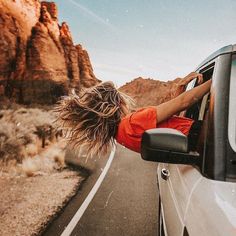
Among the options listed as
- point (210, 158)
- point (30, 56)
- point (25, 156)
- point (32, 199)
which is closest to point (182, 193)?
point (210, 158)

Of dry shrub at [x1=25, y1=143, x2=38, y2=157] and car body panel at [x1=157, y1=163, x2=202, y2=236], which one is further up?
car body panel at [x1=157, y1=163, x2=202, y2=236]

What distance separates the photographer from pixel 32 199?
6.36 metres

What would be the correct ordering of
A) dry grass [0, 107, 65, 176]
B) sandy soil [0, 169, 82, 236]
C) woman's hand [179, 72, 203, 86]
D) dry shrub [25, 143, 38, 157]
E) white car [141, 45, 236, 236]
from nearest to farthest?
white car [141, 45, 236, 236]
woman's hand [179, 72, 203, 86]
sandy soil [0, 169, 82, 236]
dry grass [0, 107, 65, 176]
dry shrub [25, 143, 38, 157]

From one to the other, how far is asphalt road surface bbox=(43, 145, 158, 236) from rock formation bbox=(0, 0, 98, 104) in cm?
3685

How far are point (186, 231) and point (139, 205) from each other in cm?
411

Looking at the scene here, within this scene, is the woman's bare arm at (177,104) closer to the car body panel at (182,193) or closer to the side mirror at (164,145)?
the car body panel at (182,193)

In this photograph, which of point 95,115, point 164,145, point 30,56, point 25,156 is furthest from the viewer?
point 30,56

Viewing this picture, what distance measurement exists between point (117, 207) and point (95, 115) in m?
3.03

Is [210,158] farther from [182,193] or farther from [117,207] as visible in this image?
[117,207]

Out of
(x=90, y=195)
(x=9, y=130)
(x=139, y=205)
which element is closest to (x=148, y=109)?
(x=139, y=205)

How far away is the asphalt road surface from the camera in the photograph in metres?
4.82

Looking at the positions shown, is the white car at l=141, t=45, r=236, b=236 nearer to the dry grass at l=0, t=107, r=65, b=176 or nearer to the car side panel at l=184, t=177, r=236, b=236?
the car side panel at l=184, t=177, r=236, b=236

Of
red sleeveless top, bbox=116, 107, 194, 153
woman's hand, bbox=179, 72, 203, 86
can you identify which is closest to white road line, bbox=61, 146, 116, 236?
red sleeveless top, bbox=116, 107, 194, 153

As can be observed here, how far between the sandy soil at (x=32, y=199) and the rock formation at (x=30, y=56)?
36.2 m
